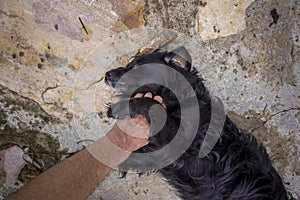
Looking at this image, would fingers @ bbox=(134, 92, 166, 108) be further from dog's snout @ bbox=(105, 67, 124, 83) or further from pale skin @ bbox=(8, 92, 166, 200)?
dog's snout @ bbox=(105, 67, 124, 83)

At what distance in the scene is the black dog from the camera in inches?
76.9

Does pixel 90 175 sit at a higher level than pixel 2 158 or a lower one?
higher

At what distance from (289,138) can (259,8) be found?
75 centimetres

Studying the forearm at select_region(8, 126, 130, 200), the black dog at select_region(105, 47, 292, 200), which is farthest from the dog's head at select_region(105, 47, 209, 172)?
the forearm at select_region(8, 126, 130, 200)

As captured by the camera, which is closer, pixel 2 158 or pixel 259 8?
pixel 259 8

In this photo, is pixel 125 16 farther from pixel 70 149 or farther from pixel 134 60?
pixel 70 149

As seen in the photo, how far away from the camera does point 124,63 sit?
7.61 feet

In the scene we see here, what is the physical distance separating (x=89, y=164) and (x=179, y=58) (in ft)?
2.19

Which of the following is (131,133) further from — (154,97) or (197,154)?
(197,154)

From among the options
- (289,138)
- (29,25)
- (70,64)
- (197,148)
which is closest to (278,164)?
(289,138)

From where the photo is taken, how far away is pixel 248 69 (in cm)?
237

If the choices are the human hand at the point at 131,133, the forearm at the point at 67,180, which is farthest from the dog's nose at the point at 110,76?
the forearm at the point at 67,180

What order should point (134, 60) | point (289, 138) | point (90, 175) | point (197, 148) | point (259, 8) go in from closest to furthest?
point (90, 175) → point (197, 148) → point (134, 60) → point (259, 8) → point (289, 138)

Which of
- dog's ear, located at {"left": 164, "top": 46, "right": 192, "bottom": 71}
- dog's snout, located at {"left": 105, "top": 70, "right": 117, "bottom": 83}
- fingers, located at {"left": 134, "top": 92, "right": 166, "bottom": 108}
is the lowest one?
fingers, located at {"left": 134, "top": 92, "right": 166, "bottom": 108}
